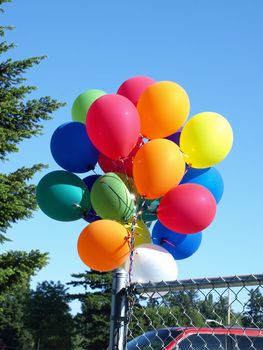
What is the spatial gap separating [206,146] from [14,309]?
→ 4683 cm

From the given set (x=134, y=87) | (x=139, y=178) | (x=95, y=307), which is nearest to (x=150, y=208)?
(x=139, y=178)

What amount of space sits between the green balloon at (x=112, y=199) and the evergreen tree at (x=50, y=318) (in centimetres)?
3095

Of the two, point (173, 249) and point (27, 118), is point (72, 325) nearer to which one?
point (27, 118)

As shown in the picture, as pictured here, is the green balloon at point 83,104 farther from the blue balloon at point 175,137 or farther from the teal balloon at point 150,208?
the teal balloon at point 150,208

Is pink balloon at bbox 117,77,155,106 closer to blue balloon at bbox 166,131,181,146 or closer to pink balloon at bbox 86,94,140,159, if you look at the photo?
blue balloon at bbox 166,131,181,146

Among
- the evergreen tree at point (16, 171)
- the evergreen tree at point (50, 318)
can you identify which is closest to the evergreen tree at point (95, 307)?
the evergreen tree at point (50, 318)

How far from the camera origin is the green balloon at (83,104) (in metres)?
4.61

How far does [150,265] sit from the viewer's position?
3.38 meters

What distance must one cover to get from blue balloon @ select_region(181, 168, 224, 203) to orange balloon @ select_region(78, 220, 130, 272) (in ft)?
3.53

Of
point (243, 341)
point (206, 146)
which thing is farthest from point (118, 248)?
point (243, 341)

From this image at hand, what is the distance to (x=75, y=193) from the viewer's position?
13.1 feet

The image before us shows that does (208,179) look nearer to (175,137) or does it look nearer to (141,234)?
(175,137)

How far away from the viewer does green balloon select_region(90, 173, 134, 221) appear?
369 cm

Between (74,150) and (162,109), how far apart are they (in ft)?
2.65
